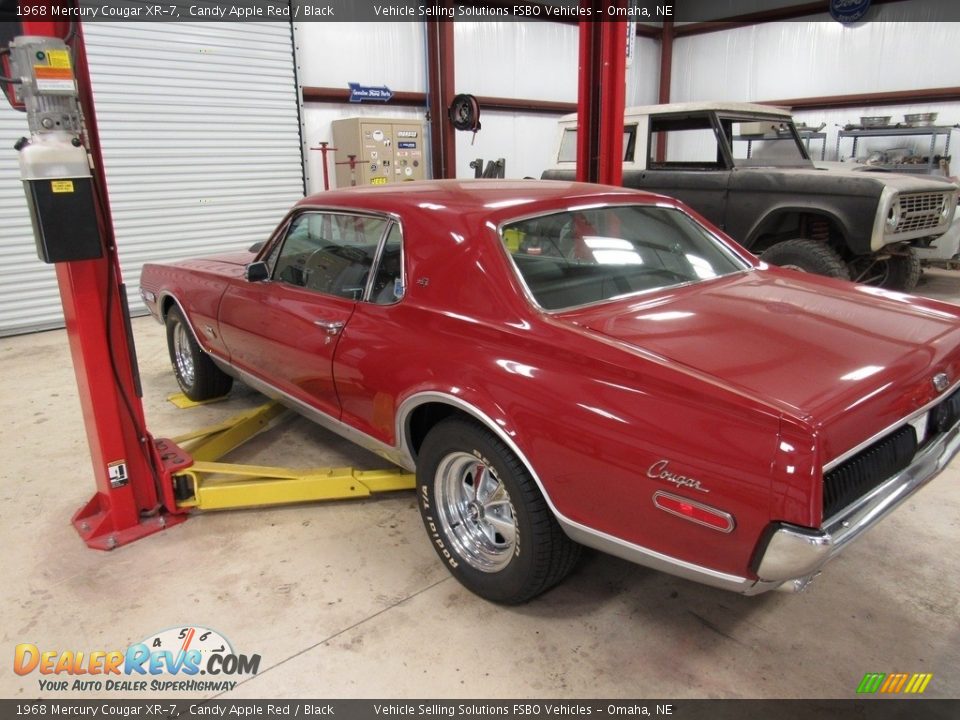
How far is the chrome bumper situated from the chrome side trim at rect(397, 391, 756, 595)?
0.05 meters

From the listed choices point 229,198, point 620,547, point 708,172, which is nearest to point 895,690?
point 620,547

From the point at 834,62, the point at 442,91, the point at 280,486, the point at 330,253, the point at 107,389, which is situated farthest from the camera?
the point at 834,62

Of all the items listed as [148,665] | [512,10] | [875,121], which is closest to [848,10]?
[875,121]

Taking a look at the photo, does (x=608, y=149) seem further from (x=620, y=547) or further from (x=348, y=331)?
(x=620, y=547)

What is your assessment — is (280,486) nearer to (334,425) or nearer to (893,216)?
(334,425)

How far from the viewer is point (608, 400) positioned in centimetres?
192

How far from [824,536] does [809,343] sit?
2.21 feet

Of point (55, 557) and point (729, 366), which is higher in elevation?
point (729, 366)

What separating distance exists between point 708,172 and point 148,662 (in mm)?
5826

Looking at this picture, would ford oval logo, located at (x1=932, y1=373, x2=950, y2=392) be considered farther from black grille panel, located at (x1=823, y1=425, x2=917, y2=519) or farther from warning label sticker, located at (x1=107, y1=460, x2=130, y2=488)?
warning label sticker, located at (x1=107, y1=460, x2=130, y2=488)

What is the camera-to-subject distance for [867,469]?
194 centimetres

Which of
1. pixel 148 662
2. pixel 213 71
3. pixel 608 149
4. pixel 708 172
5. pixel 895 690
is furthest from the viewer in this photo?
pixel 213 71

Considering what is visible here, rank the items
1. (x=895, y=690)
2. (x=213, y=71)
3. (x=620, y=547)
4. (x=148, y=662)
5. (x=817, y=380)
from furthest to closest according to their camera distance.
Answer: (x=213, y=71) < (x=148, y=662) < (x=895, y=690) < (x=620, y=547) < (x=817, y=380)

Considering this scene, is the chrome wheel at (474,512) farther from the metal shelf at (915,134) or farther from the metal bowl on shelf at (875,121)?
the metal bowl on shelf at (875,121)
